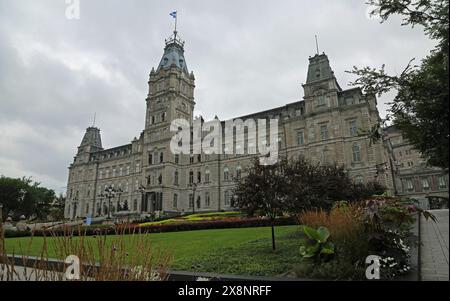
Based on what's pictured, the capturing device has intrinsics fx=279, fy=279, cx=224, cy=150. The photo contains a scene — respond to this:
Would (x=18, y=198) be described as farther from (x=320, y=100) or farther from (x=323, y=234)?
(x=323, y=234)

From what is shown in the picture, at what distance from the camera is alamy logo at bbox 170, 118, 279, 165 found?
4131 cm

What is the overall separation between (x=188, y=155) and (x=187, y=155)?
0.18 meters

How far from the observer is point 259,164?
31.3ft

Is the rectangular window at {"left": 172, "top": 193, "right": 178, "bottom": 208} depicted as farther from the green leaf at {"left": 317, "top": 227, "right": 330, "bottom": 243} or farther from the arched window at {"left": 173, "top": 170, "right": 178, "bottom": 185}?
the green leaf at {"left": 317, "top": 227, "right": 330, "bottom": 243}

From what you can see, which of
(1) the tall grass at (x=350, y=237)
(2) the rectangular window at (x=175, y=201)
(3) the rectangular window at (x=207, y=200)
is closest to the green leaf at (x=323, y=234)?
(1) the tall grass at (x=350, y=237)

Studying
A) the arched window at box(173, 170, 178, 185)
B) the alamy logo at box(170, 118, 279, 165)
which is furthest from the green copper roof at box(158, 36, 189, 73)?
the arched window at box(173, 170, 178, 185)

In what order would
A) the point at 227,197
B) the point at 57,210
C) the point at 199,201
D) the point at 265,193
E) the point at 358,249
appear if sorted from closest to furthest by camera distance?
the point at 358,249, the point at 57,210, the point at 265,193, the point at 227,197, the point at 199,201

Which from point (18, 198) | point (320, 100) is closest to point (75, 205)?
point (18, 198)

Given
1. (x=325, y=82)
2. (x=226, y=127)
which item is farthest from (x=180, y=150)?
(x=325, y=82)

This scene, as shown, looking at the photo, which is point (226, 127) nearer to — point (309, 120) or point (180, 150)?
point (180, 150)

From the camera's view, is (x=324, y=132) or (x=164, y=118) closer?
(x=324, y=132)

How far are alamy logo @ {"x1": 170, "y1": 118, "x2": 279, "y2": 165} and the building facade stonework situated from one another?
970 mm

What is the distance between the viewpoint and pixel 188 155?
1901 inches

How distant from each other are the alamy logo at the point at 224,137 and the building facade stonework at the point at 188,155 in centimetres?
97
